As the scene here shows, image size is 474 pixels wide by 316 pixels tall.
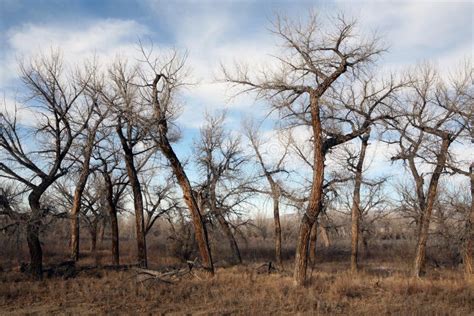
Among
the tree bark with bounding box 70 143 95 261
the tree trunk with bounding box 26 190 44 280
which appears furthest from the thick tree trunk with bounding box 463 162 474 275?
the tree trunk with bounding box 26 190 44 280

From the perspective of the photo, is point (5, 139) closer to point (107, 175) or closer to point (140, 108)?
point (140, 108)

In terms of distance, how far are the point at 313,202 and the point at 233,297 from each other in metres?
4.27

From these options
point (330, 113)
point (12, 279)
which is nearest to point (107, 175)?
point (12, 279)

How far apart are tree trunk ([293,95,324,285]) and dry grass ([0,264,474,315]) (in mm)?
700

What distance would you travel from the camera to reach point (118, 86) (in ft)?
57.4

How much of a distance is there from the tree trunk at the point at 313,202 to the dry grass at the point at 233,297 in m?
0.70

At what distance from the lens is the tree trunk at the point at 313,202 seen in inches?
577

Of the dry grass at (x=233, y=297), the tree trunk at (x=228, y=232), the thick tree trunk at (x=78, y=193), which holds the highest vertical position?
the thick tree trunk at (x=78, y=193)

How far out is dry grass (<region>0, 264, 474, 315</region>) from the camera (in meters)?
11.0

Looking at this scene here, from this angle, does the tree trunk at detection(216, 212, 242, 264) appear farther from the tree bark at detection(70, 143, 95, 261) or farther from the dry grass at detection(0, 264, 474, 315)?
the dry grass at detection(0, 264, 474, 315)

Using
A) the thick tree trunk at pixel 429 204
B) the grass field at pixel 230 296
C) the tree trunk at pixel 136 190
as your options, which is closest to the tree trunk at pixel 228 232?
the tree trunk at pixel 136 190

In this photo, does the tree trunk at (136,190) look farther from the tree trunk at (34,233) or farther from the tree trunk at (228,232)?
the tree trunk at (228,232)

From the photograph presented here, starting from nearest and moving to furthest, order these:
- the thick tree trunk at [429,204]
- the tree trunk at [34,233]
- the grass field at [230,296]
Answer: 1. the grass field at [230,296]
2. the tree trunk at [34,233]
3. the thick tree trunk at [429,204]

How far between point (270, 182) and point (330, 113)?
13762 millimetres
